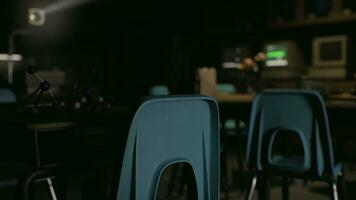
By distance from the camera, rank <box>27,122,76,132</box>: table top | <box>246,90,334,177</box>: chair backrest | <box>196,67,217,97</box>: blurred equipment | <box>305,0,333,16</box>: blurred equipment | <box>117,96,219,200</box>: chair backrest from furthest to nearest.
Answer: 1. <box>305,0,333,16</box>: blurred equipment
2. <box>196,67,217,97</box>: blurred equipment
3. <box>246,90,334,177</box>: chair backrest
4. <box>27,122,76,132</box>: table top
5. <box>117,96,219,200</box>: chair backrest

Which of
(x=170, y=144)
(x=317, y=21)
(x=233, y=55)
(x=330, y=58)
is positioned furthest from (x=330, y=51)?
(x=170, y=144)

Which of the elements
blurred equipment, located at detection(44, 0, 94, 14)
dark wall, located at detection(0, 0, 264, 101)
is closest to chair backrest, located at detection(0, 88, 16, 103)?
dark wall, located at detection(0, 0, 264, 101)

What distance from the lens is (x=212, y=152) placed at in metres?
1.16

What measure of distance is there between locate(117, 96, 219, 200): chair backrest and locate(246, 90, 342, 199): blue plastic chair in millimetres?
766

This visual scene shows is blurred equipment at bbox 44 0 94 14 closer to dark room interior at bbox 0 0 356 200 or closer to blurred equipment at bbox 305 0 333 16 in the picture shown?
dark room interior at bbox 0 0 356 200

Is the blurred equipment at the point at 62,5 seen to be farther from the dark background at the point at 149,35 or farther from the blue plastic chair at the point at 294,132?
the blue plastic chair at the point at 294,132

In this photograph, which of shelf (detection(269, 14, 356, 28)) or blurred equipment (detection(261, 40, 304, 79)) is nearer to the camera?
shelf (detection(269, 14, 356, 28))

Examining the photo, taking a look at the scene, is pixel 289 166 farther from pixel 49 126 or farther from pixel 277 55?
pixel 277 55

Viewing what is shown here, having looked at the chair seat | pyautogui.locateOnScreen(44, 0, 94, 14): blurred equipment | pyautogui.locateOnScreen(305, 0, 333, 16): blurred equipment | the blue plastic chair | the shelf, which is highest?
pyautogui.locateOnScreen(44, 0, 94, 14): blurred equipment

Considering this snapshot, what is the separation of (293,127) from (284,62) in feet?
12.7

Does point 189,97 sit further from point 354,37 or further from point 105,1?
point 105,1

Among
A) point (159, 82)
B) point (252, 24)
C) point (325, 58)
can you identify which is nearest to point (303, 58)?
point (325, 58)

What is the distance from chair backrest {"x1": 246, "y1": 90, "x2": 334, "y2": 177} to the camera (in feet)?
5.81

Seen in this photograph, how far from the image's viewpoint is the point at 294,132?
1.83 meters
